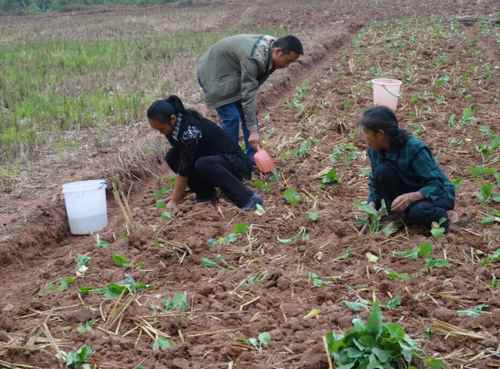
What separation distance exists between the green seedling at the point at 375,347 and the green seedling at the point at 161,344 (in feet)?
2.88

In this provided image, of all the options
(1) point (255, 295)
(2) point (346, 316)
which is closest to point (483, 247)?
(2) point (346, 316)

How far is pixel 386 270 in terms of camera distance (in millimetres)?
3494

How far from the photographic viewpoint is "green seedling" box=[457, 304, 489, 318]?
9.76ft

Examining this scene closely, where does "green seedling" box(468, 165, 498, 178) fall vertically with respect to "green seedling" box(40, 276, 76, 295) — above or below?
above

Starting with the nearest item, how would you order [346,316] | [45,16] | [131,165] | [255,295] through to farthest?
[346,316] < [255,295] < [131,165] < [45,16]

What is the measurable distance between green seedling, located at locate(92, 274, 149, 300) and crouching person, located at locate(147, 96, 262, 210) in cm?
130

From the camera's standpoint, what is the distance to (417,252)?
3621 millimetres

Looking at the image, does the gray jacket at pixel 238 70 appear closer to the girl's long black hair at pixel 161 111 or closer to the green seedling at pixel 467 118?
the girl's long black hair at pixel 161 111

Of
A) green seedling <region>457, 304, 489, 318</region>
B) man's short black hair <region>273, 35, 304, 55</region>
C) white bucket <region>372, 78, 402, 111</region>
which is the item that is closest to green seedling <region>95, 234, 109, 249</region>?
man's short black hair <region>273, 35, 304, 55</region>

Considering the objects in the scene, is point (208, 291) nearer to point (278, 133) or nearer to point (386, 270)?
point (386, 270)

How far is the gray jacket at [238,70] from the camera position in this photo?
503cm

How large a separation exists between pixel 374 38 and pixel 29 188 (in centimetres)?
1007

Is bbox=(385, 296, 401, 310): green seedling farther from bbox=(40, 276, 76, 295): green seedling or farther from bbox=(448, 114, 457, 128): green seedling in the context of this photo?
bbox=(448, 114, 457, 128): green seedling

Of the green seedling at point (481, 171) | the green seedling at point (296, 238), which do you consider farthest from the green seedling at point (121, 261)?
the green seedling at point (481, 171)
